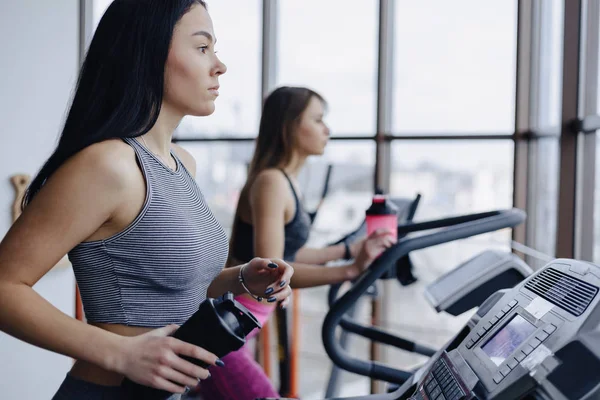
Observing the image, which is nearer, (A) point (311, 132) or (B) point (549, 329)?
(B) point (549, 329)

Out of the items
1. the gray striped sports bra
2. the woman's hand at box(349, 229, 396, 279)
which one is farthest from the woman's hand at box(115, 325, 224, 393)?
the woman's hand at box(349, 229, 396, 279)

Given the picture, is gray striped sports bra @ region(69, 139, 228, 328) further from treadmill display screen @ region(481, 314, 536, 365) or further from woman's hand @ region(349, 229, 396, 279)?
woman's hand @ region(349, 229, 396, 279)

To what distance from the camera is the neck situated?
1211mm

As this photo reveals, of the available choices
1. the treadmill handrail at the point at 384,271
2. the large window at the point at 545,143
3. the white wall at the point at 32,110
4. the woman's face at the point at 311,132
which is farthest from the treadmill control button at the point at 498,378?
the white wall at the point at 32,110

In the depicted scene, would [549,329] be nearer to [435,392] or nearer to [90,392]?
[435,392]

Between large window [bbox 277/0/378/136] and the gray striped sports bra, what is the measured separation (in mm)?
2373

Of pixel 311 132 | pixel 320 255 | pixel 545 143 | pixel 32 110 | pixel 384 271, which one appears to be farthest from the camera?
pixel 545 143

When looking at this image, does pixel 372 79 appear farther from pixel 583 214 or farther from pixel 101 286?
pixel 101 286

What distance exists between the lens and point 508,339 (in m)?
1.02

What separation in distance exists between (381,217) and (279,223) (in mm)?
335

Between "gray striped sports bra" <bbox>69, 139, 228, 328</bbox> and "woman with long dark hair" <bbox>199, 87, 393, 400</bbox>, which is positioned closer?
"gray striped sports bra" <bbox>69, 139, 228, 328</bbox>

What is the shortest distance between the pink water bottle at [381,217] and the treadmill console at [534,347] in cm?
62

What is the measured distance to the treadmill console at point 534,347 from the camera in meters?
0.79

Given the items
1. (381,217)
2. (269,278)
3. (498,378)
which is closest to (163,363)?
(269,278)
